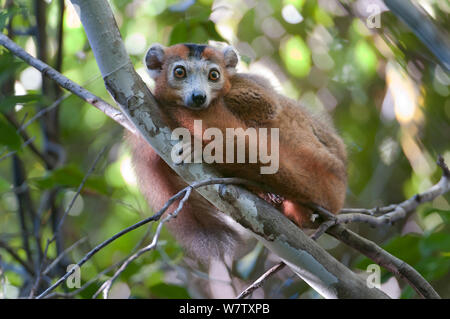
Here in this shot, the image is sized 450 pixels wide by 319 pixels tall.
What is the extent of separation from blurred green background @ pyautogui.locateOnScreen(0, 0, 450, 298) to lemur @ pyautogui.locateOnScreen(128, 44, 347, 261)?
0.77 meters

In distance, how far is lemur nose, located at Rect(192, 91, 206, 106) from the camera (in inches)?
172

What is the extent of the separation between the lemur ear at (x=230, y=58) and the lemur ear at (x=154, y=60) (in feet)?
2.33

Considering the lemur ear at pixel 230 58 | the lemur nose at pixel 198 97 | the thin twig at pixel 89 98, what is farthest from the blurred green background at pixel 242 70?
the thin twig at pixel 89 98

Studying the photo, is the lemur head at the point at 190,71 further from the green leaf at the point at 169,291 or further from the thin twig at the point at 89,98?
the green leaf at the point at 169,291

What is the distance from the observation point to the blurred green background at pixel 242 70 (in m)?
6.28

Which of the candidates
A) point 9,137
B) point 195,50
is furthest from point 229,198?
point 9,137

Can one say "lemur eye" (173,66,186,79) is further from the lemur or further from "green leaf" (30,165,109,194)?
"green leaf" (30,165,109,194)

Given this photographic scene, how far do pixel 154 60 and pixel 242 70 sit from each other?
150 cm

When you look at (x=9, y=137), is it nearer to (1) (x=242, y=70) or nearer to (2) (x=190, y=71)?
(2) (x=190, y=71)

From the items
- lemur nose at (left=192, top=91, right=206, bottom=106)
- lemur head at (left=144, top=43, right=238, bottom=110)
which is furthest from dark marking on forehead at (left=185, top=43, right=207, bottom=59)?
lemur nose at (left=192, top=91, right=206, bottom=106)

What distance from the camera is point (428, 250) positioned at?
4426 millimetres
